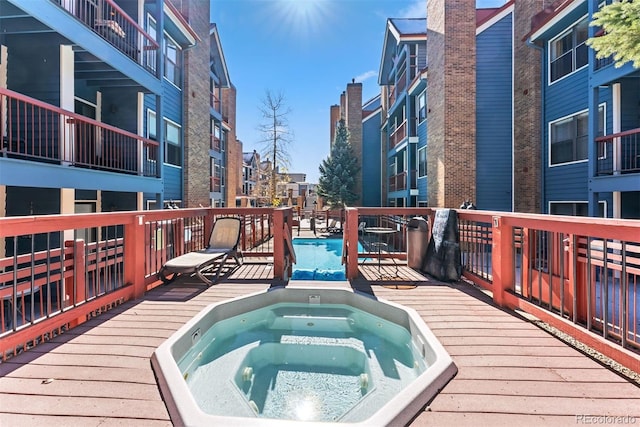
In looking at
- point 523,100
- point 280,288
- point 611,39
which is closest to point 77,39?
point 280,288

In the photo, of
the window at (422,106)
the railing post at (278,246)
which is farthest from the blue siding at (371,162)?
the railing post at (278,246)

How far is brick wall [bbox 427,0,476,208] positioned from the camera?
10406mm

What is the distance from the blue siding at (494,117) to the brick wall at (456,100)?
87 cm

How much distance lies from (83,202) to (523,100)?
14.3m

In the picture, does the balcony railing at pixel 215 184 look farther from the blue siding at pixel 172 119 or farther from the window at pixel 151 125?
the window at pixel 151 125

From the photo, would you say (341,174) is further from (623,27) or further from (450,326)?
(450,326)

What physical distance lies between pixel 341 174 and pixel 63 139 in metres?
18.5

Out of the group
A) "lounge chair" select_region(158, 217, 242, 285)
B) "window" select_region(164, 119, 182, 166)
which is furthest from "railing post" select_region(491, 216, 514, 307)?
"window" select_region(164, 119, 182, 166)

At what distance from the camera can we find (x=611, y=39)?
15.5ft

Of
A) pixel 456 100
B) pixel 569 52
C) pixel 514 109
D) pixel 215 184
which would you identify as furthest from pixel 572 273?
pixel 215 184

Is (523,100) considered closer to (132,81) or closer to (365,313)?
(365,313)

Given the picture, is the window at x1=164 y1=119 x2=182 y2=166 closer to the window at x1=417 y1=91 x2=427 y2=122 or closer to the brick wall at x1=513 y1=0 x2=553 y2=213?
the window at x1=417 y1=91 x2=427 y2=122

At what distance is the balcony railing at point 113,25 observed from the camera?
6.67 m

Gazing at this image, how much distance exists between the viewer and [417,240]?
602cm
